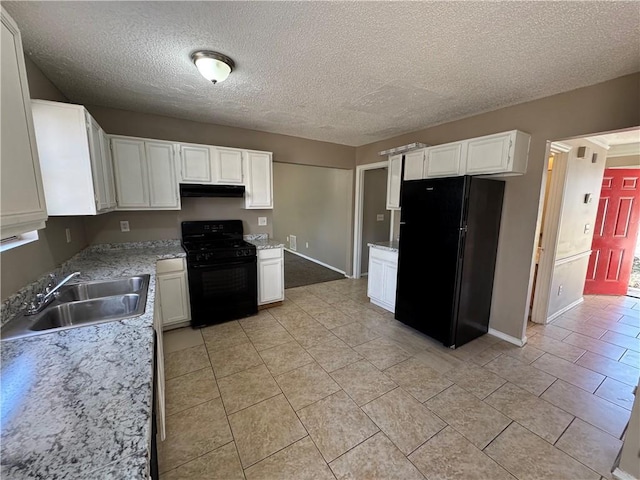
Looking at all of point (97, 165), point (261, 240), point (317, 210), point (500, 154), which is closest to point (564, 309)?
point (500, 154)

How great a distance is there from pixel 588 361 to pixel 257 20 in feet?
13.0

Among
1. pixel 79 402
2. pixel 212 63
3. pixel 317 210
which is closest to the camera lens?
pixel 79 402

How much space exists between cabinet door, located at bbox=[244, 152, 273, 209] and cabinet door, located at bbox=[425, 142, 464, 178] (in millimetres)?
2074

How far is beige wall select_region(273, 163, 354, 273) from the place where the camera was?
513cm

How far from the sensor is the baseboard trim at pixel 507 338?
9.14 feet

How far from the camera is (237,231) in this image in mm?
3754

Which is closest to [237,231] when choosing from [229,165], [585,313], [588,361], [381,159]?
[229,165]

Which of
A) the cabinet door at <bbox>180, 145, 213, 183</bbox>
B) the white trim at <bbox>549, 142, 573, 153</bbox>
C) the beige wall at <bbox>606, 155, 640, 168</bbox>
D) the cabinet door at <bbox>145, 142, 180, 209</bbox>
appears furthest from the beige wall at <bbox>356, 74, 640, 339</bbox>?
the cabinet door at <bbox>145, 142, 180, 209</bbox>

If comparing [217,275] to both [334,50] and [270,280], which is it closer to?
[270,280]

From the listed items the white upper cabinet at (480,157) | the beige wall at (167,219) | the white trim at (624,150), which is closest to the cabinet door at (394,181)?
the white upper cabinet at (480,157)

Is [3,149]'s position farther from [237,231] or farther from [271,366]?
[237,231]

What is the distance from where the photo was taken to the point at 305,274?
17.5 feet

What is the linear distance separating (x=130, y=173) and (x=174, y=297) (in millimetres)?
1434

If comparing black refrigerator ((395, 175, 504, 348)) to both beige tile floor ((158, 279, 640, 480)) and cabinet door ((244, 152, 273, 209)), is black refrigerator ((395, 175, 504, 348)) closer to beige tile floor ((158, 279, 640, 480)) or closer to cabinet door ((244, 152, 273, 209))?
beige tile floor ((158, 279, 640, 480))
